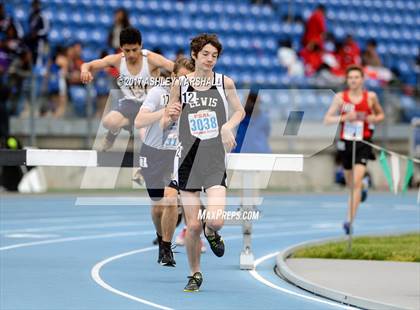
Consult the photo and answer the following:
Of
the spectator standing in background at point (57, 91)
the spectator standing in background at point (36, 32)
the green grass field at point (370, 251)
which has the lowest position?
the green grass field at point (370, 251)

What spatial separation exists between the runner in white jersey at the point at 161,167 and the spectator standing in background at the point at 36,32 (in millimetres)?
11368

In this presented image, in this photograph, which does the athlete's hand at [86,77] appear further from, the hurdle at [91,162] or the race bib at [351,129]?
the race bib at [351,129]

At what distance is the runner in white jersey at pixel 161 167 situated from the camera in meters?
12.3

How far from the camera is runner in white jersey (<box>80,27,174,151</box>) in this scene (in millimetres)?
12977

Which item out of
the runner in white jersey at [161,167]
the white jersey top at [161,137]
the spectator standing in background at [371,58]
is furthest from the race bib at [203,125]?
the spectator standing in background at [371,58]

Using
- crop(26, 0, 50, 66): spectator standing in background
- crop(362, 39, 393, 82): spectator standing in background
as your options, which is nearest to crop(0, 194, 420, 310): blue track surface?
crop(26, 0, 50, 66): spectator standing in background

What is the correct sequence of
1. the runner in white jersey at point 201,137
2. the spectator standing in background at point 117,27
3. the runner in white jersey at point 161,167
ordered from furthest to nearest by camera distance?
the spectator standing in background at point 117,27
the runner in white jersey at point 161,167
the runner in white jersey at point 201,137

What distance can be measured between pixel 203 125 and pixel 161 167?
7.54 feet

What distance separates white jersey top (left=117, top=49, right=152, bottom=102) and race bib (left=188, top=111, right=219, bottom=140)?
2565 mm

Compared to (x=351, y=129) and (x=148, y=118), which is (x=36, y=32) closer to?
(x=351, y=129)

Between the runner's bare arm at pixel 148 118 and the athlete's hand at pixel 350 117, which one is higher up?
the athlete's hand at pixel 350 117

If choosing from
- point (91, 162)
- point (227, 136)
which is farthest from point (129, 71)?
point (227, 136)

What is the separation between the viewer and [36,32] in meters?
24.5

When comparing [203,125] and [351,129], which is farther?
[351,129]
